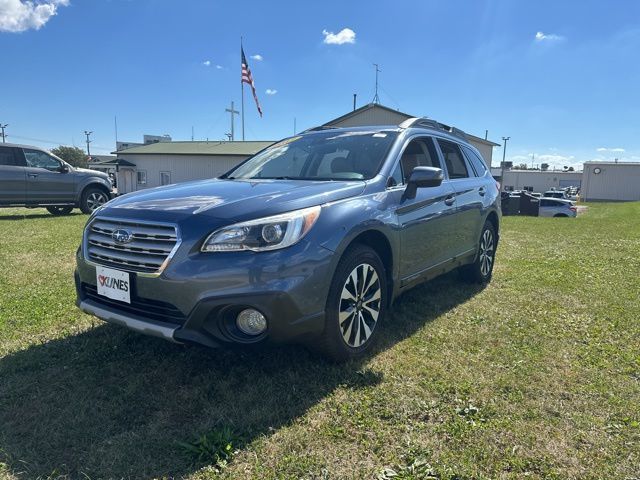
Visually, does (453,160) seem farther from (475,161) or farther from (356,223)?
(356,223)

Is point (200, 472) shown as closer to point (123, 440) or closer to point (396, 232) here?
point (123, 440)

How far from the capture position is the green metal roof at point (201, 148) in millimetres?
34594

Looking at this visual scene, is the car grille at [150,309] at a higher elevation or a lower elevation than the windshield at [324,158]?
lower

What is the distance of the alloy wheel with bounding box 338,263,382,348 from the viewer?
10.0 feet

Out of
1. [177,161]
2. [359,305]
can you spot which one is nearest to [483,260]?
[359,305]

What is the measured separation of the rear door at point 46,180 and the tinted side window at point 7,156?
28 centimetres

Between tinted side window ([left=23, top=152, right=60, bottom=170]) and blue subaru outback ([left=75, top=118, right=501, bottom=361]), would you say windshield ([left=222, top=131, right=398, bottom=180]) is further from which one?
tinted side window ([left=23, top=152, right=60, bottom=170])

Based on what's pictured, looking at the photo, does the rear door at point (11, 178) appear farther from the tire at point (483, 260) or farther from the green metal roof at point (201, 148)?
the green metal roof at point (201, 148)

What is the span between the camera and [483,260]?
5496mm

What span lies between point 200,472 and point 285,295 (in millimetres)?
958

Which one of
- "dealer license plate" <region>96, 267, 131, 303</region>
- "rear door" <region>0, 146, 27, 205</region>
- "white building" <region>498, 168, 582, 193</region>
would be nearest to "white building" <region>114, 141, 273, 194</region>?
"rear door" <region>0, 146, 27, 205</region>

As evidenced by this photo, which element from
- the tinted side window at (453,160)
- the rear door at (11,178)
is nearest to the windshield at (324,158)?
the tinted side window at (453,160)

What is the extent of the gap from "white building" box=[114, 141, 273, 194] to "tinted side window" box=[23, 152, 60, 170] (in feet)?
67.8

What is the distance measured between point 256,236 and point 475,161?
12.3 feet
